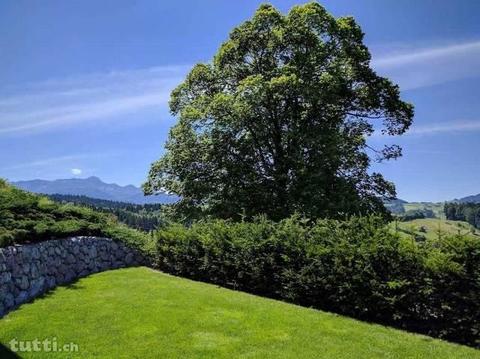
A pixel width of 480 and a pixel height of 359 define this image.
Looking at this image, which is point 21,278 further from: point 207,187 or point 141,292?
point 207,187

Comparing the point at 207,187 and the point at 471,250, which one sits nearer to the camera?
the point at 471,250

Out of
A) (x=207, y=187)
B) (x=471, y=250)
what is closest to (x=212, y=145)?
(x=207, y=187)

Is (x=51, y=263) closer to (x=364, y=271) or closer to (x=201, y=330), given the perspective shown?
(x=201, y=330)

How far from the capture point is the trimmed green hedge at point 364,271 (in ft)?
36.2

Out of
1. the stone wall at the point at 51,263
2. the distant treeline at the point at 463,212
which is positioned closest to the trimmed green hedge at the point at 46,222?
the stone wall at the point at 51,263

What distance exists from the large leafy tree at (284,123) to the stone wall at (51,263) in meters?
7.64

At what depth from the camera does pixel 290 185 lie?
27234mm

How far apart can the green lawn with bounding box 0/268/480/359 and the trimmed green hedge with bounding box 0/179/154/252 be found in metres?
2.55

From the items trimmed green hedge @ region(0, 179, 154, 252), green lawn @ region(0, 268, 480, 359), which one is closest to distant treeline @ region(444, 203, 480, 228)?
trimmed green hedge @ region(0, 179, 154, 252)

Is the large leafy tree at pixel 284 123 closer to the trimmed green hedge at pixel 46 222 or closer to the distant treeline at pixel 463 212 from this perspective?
the trimmed green hedge at pixel 46 222

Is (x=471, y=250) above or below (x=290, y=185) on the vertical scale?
below

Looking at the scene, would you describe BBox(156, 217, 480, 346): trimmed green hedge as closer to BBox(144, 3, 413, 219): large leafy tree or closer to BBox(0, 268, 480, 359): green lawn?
BBox(0, 268, 480, 359): green lawn

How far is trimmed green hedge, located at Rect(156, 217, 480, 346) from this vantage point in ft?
36.2

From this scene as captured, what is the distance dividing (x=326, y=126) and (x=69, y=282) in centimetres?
1754
